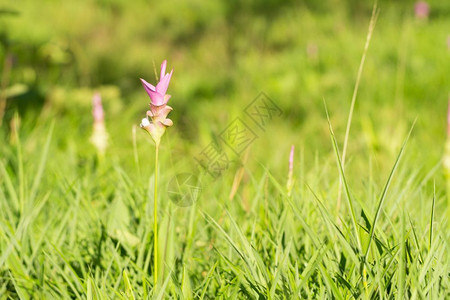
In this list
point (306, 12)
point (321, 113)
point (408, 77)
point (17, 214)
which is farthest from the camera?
point (306, 12)

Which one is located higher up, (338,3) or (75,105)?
(338,3)

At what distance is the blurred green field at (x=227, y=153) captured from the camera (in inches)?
42.2

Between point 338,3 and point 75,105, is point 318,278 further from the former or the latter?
point 338,3

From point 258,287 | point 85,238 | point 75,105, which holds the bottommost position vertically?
point 75,105

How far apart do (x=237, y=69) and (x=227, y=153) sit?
2.24m

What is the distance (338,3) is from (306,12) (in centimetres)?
56

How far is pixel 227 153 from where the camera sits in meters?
2.28

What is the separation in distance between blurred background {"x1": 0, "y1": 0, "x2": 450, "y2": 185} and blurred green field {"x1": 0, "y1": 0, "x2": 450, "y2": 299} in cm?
2

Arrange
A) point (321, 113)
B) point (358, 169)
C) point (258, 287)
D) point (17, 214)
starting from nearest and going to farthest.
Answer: point (258, 287)
point (17, 214)
point (358, 169)
point (321, 113)

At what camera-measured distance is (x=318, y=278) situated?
3.39ft

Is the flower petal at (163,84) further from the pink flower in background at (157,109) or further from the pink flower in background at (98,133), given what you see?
the pink flower in background at (98,133)

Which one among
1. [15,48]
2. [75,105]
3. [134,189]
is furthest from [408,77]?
[134,189]

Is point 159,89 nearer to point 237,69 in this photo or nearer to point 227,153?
point 227,153

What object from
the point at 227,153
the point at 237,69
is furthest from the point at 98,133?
the point at 237,69
